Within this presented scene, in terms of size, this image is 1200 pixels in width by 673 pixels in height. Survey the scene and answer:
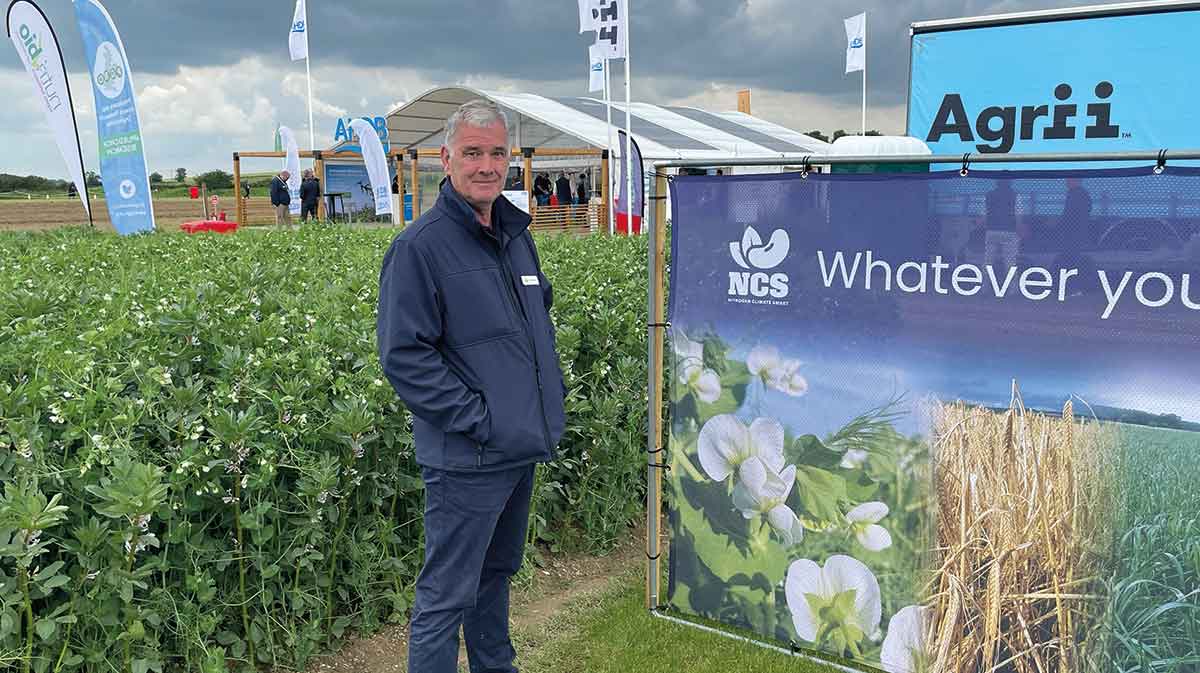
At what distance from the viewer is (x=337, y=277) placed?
6508 millimetres

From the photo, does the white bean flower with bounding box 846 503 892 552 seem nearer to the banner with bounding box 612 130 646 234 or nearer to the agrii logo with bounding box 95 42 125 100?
the agrii logo with bounding box 95 42 125 100

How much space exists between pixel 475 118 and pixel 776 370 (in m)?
1.40

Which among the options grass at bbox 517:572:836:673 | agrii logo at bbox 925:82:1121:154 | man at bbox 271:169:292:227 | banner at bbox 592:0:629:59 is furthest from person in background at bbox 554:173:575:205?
grass at bbox 517:572:836:673

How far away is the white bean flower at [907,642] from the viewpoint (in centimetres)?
319

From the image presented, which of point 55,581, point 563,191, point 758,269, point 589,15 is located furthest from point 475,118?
point 563,191

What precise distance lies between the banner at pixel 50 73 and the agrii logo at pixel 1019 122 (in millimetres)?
11721

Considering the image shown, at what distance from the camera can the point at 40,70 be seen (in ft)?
43.2

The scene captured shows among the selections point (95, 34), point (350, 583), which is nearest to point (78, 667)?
point (350, 583)

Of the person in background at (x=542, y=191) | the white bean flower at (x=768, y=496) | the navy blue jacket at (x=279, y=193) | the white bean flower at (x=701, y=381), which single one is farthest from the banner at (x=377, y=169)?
the white bean flower at (x=768, y=496)

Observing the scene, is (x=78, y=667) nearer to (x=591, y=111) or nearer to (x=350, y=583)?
(x=350, y=583)

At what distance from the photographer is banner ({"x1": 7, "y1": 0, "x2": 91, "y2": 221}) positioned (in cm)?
1311

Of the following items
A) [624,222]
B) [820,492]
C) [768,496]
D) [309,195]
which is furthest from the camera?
[309,195]

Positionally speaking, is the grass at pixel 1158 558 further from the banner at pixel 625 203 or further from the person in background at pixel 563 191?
the person in background at pixel 563 191

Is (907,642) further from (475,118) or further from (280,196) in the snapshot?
(280,196)
